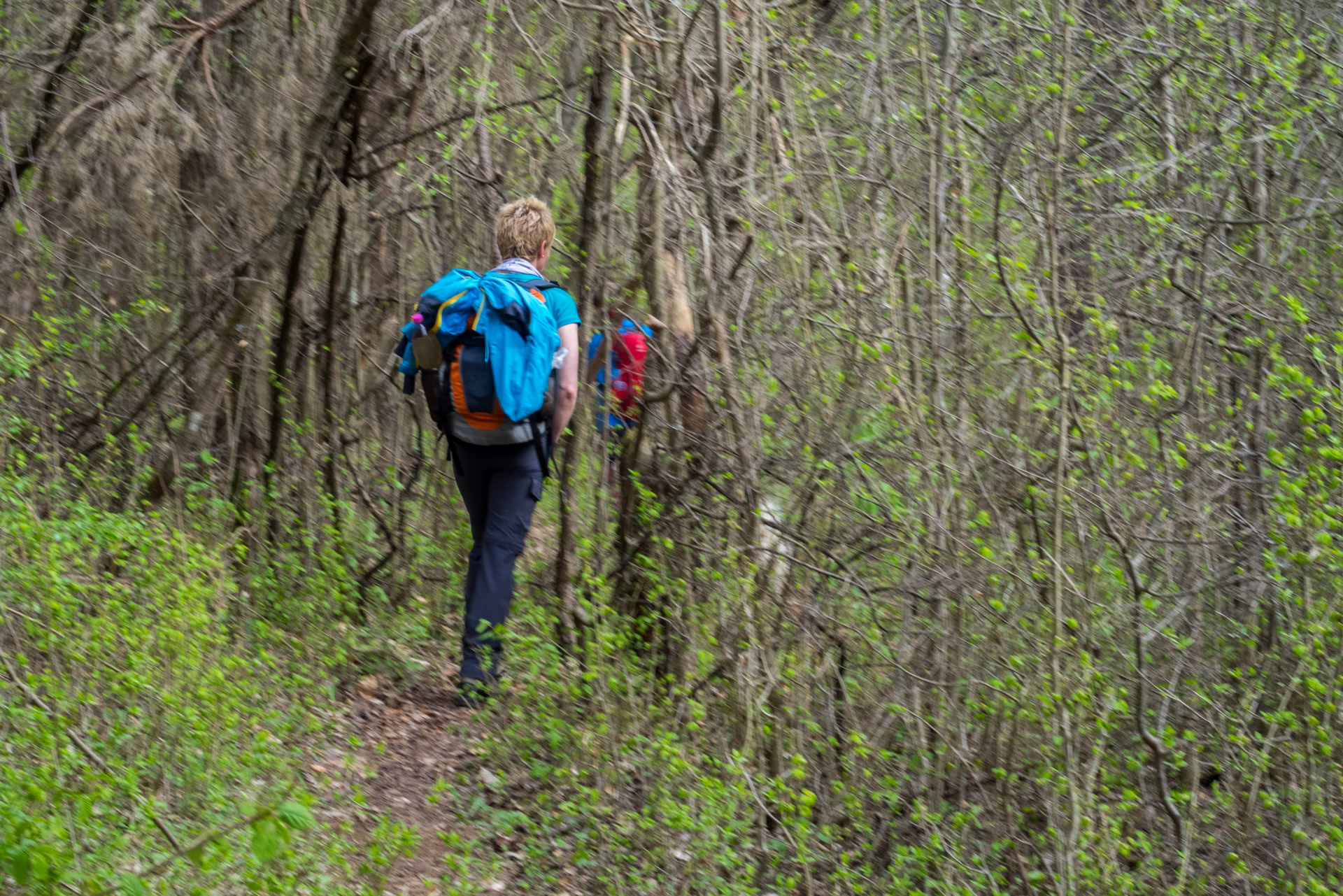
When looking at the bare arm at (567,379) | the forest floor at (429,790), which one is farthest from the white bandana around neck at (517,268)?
the forest floor at (429,790)

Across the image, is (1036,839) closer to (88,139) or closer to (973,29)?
(973,29)

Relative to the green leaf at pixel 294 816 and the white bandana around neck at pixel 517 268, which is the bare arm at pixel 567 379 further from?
the green leaf at pixel 294 816

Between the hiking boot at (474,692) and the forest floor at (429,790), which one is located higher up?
the hiking boot at (474,692)

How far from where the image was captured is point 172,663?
404cm

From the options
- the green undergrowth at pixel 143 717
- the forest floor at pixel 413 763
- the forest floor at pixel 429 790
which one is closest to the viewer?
the green undergrowth at pixel 143 717

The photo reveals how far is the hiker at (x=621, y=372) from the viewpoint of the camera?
16.1 ft

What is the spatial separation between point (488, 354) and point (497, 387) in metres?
0.13

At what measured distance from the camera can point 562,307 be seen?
4828 mm

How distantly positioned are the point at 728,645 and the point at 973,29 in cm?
268

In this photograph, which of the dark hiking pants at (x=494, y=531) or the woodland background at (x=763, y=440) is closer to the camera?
the woodland background at (x=763, y=440)

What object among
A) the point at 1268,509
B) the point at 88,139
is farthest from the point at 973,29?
the point at 88,139

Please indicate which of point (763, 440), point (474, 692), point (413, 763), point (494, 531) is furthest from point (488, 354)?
point (413, 763)

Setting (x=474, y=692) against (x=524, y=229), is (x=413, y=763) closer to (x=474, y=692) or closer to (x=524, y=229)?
(x=474, y=692)

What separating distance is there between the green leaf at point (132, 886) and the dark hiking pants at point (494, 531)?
2.13m
